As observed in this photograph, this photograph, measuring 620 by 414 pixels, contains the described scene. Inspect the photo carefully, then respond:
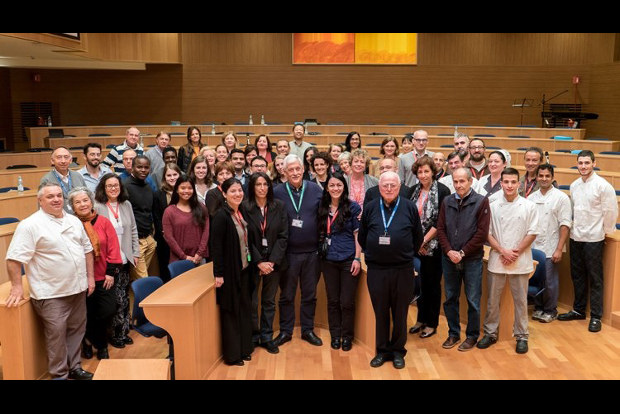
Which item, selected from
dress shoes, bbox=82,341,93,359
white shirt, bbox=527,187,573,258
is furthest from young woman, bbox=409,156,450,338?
dress shoes, bbox=82,341,93,359

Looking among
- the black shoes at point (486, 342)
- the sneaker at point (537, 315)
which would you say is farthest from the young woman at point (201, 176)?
the sneaker at point (537, 315)

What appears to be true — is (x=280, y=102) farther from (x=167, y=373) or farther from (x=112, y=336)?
(x=167, y=373)

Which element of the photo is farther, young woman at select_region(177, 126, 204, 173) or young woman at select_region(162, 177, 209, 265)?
young woman at select_region(177, 126, 204, 173)

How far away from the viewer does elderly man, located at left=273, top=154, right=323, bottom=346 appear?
426cm

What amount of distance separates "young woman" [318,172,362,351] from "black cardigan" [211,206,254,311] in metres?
0.69

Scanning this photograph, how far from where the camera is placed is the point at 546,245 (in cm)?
480

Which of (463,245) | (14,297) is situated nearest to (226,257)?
(14,297)

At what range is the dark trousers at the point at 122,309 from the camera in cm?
436

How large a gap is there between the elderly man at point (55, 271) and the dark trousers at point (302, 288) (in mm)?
1428

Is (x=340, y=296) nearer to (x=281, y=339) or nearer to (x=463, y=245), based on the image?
(x=281, y=339)

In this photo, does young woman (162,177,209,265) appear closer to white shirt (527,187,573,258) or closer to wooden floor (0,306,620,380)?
wooden floor (0,306,620,380)

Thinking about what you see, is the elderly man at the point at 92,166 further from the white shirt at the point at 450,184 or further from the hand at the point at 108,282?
the white shirt at the point at 450,184

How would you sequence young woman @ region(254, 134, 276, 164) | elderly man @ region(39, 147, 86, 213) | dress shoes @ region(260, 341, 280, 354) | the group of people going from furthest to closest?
young woman @ region(254, 134, 276, 164) → elderly man @ region(39, 147, 86, 213) → dress shoes @ region(260, 341, 280, 354) → the group of people

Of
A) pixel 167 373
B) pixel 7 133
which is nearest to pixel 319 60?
pixel 7 133
